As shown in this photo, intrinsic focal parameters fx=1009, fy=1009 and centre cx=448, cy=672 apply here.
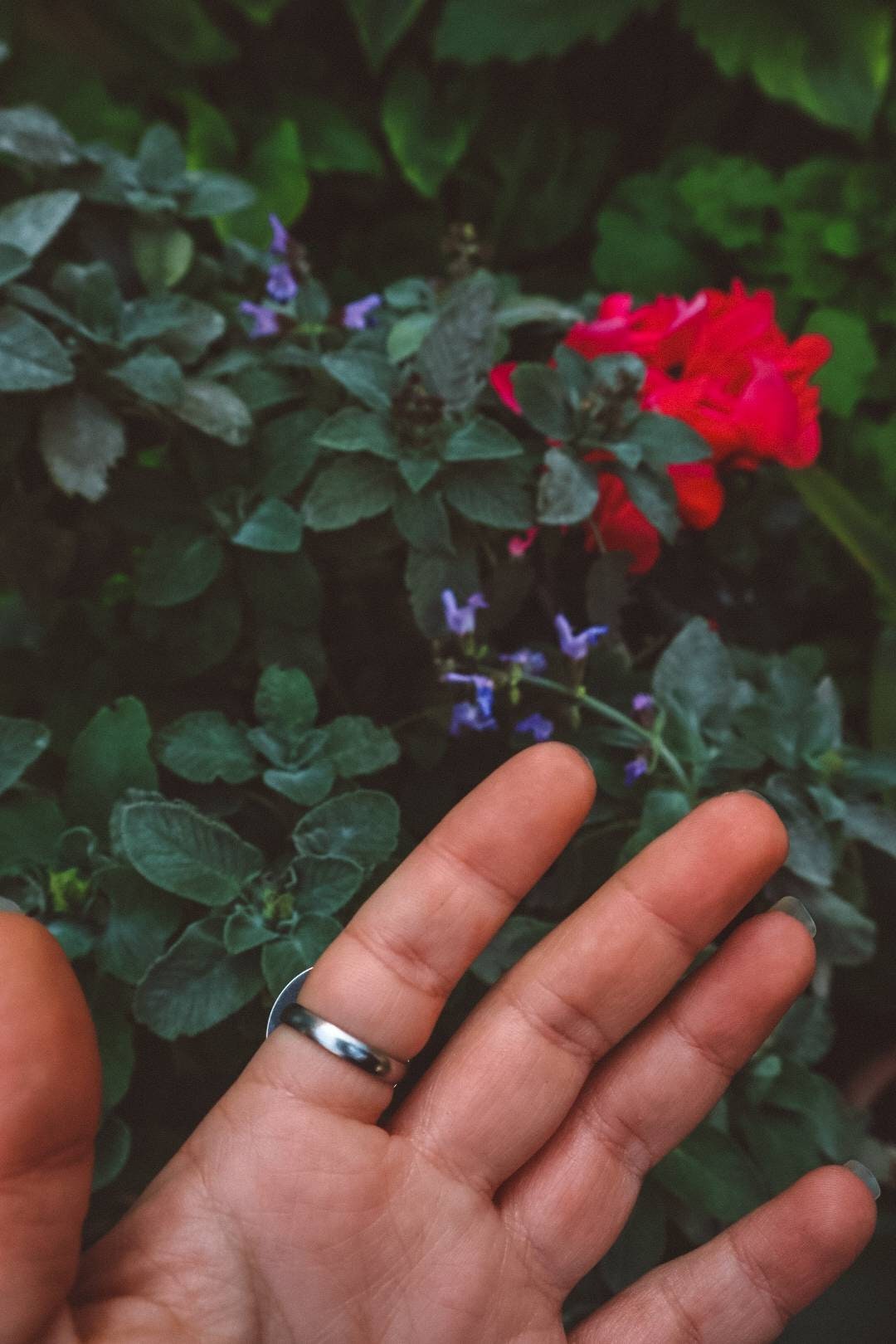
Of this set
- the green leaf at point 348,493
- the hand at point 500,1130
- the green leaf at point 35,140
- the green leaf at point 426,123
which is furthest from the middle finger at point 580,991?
the green leaf at point 426,123

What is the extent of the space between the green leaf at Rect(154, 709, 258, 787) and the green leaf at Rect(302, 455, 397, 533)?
0.15 m

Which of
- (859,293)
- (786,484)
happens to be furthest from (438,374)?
(859,293)

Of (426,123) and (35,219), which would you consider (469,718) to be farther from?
(426,123)

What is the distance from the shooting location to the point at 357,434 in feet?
2.35

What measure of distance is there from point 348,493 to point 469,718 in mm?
185

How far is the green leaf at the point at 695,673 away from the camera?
75 cm

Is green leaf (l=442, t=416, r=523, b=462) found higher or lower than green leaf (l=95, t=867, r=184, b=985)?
higher

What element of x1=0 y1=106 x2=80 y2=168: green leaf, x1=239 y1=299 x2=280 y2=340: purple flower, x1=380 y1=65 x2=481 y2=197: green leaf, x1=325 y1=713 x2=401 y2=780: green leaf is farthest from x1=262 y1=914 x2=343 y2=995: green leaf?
x1=380 y1=65 x2=481 y2=197: green leaf

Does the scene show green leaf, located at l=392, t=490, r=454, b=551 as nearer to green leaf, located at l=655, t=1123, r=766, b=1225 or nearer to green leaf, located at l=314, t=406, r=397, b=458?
green leaf, located at l=314, t=406, r=397, b=458

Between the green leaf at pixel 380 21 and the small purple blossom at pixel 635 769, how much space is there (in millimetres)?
1083

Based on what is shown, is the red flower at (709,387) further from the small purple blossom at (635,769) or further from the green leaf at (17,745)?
the green leaf at (17,745)

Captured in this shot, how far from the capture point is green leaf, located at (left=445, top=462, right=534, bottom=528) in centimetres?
73

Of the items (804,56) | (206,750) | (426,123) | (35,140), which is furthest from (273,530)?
(804,56)

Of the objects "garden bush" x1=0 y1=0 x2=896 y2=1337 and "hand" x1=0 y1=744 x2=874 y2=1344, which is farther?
"garden bush" x1=0 y1=0 x2=896 y2=1337
